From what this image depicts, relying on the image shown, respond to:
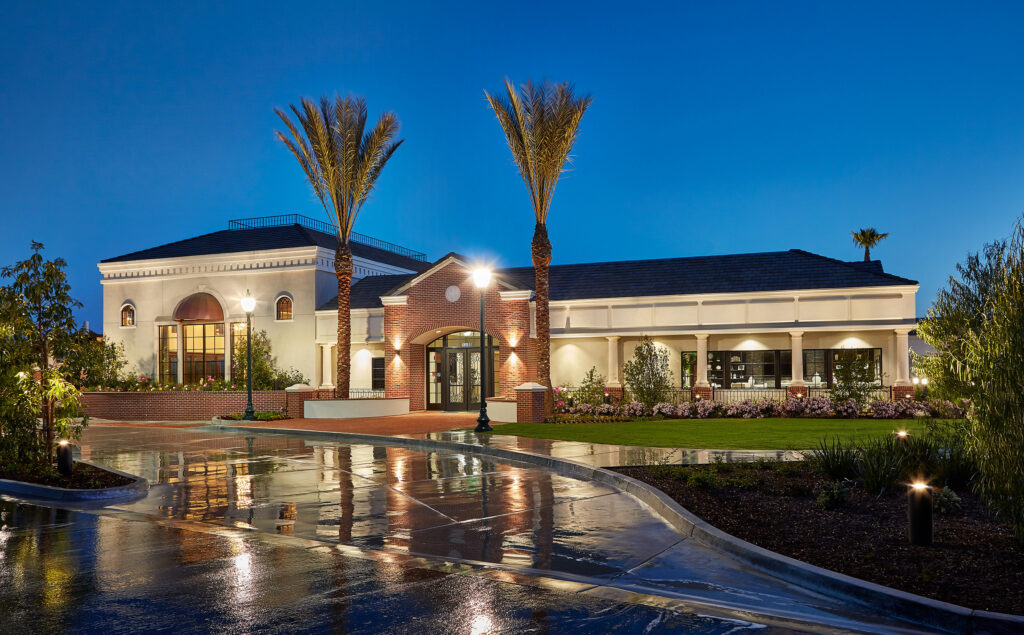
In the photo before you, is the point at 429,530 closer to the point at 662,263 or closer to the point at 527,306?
the point at 527,306

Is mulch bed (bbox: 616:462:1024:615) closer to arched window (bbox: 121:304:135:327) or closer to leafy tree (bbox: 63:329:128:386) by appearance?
leafy tree (bbox: 63:329:128:386)

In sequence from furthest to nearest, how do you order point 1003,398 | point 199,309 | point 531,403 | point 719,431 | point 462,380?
point 199,309
point 462,380
point 531,403
point 719,431
point 1003,398

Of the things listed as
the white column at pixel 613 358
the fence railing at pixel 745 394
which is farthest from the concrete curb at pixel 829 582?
the white column at pixel 613 358

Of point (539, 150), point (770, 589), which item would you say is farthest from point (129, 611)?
point (539, 150)

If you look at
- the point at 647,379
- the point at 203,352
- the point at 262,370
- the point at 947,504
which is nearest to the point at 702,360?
the point at 647,379

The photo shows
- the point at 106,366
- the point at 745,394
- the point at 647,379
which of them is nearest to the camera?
the point at 647,379

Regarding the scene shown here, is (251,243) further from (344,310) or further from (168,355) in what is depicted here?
(344,310)

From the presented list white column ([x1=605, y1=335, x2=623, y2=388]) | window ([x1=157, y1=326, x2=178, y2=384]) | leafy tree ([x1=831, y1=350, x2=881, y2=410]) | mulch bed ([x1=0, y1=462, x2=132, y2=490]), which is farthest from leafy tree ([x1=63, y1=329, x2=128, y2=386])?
leafy tree ([x1=831, y1=350, x2=881, y2=410])

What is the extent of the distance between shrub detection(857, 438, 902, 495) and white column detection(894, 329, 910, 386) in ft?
58.9

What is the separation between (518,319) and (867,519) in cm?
2161

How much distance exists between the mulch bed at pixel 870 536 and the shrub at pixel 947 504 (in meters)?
0.10

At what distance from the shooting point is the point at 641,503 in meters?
11.0

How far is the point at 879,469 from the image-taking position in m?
10.1

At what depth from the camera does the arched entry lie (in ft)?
104
